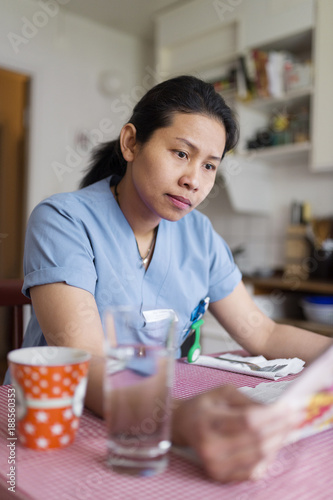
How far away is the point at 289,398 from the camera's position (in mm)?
413

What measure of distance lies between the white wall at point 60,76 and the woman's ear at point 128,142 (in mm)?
2247

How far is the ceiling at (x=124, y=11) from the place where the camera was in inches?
126

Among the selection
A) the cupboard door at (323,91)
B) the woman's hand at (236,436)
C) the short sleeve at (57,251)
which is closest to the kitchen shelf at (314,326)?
the cupboard door at (323,91)

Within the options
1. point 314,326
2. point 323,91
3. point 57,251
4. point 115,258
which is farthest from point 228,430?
point 323,91

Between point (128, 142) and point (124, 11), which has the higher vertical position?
point (124, 11)

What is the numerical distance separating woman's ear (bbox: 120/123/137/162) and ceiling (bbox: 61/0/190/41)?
7.91ft

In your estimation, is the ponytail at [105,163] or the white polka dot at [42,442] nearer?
the white polka dot at [42,442]

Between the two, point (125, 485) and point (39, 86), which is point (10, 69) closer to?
point (39, 86)

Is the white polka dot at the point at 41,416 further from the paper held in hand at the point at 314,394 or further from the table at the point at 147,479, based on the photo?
the paper held in hand at the point at 314,394

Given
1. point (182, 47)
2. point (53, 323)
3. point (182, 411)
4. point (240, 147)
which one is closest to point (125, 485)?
point (182, 411)

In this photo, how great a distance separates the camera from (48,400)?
1.58 feet

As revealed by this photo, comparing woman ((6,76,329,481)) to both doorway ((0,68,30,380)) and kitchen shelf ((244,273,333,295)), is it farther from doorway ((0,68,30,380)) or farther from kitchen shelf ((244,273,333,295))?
doorway ((0,68,30,380))

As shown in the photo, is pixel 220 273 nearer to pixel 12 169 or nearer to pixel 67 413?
pixel 67 413

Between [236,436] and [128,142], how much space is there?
0.83 metres
